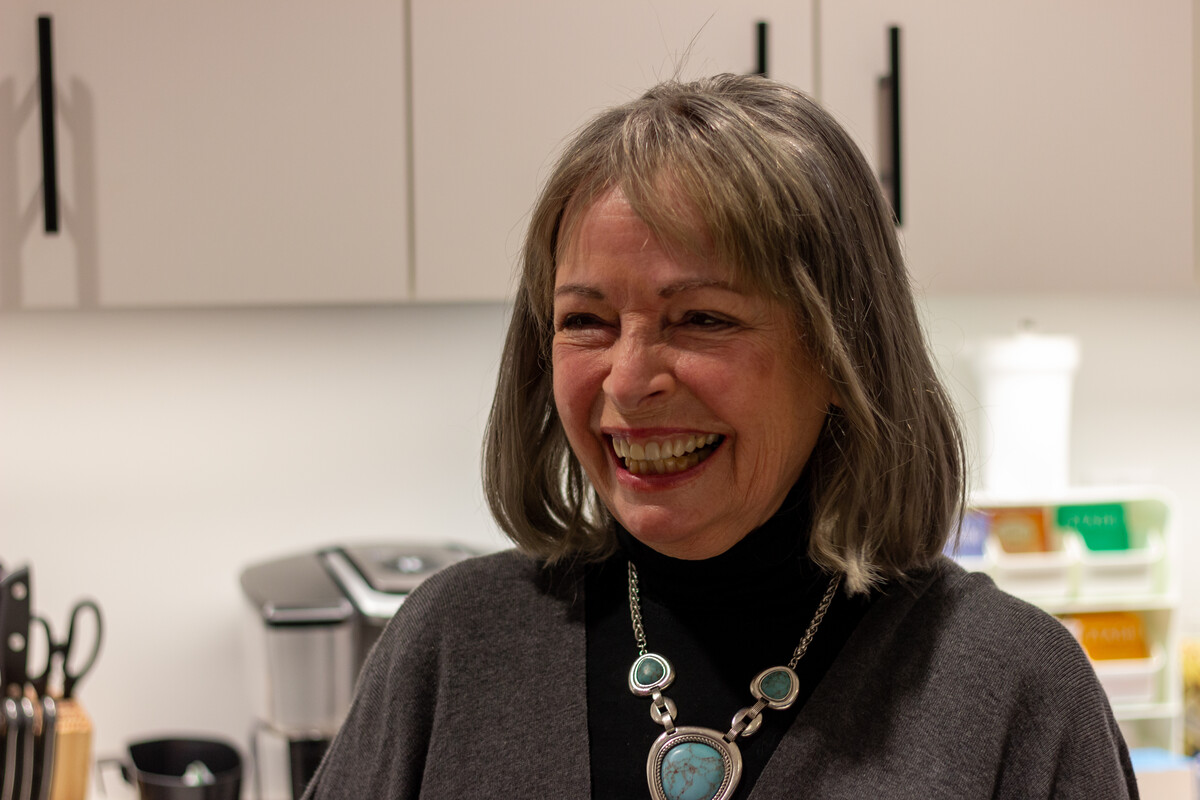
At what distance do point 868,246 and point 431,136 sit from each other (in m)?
0.86

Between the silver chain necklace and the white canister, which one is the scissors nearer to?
the silver chain necklace

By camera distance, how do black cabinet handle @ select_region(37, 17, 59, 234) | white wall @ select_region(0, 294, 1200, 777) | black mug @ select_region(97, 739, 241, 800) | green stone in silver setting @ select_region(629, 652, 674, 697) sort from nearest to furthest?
1. green stone in silver setting @ select_region(629, 652, 674, 697)
2. black cabinet handle @ select_region(37, 17, 59, 234)
3. black mug @ select_region(97, 739, 241, 800)
4. white wall @ select_region(0, 294, 1200, 777)

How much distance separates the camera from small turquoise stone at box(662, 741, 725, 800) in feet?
2.75

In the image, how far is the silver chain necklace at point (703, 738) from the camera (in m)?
0.84

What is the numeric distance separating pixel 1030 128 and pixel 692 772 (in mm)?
1173

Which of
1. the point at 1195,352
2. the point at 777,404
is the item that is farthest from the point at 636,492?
the point at 1195,352

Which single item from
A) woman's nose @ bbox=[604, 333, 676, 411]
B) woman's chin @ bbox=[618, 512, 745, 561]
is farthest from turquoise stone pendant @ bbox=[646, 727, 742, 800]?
woman's nose @ bbox=[604, 333, 676, 411]

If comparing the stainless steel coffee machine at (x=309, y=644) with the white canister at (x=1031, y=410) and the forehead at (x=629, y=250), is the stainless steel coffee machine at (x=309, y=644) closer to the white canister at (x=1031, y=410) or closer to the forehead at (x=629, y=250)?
the forehead at (x=629, y=250)

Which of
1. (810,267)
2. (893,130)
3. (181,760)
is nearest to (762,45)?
(893,130)

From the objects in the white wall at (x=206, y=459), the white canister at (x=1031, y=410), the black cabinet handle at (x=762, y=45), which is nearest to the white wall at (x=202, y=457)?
the white wall at (x=206, y=459)

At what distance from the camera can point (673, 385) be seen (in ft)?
2.63

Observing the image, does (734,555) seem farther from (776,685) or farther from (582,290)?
(582,290)

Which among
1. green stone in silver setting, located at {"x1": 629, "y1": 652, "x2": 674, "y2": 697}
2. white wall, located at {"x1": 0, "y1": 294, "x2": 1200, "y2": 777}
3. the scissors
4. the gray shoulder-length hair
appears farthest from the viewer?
white wall, located at {"x1": 0, "y1": 294, "x2": 1200, "y2": 777}

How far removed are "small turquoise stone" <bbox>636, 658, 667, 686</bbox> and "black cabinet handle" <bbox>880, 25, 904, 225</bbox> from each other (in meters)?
0.91
